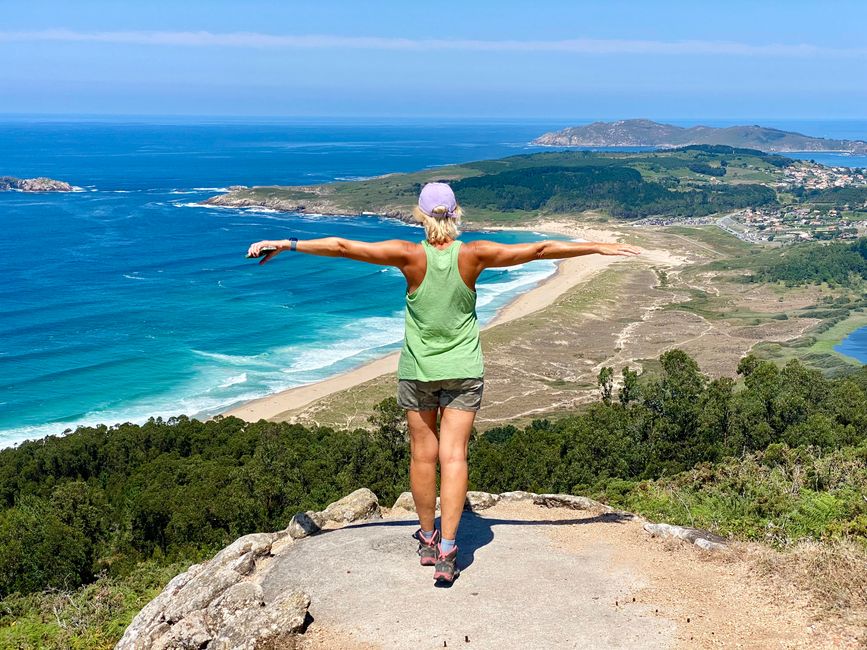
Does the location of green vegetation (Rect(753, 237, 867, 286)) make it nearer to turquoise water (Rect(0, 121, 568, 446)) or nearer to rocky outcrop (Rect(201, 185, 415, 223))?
turquoise water (Rect(0, 121, 568, 446))

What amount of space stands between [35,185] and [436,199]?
529 feet

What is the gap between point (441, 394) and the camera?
700 centimetres

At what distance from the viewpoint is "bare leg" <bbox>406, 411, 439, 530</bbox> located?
23.4ft

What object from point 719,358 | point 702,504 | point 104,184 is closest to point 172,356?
point 719,358

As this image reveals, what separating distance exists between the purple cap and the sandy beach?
36.4 m

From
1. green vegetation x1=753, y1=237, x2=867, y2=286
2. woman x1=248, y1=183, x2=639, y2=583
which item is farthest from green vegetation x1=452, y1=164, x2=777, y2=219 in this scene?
woman x1=248, y1=183, x2=639, y2=583

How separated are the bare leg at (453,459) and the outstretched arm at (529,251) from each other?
4.66 feet

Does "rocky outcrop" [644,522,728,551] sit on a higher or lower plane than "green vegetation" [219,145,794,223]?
higher

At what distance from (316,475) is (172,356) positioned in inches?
1403

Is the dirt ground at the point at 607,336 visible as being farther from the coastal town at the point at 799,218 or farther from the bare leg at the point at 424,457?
the bare leg at the point at 424,457

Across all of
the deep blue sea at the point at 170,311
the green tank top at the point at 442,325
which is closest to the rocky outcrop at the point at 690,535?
the green tank top at the point at 442,325

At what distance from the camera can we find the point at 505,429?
36906mm

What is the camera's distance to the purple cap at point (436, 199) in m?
6.58

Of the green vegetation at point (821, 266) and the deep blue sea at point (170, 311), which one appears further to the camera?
the green vegetation at point (821, 266)
